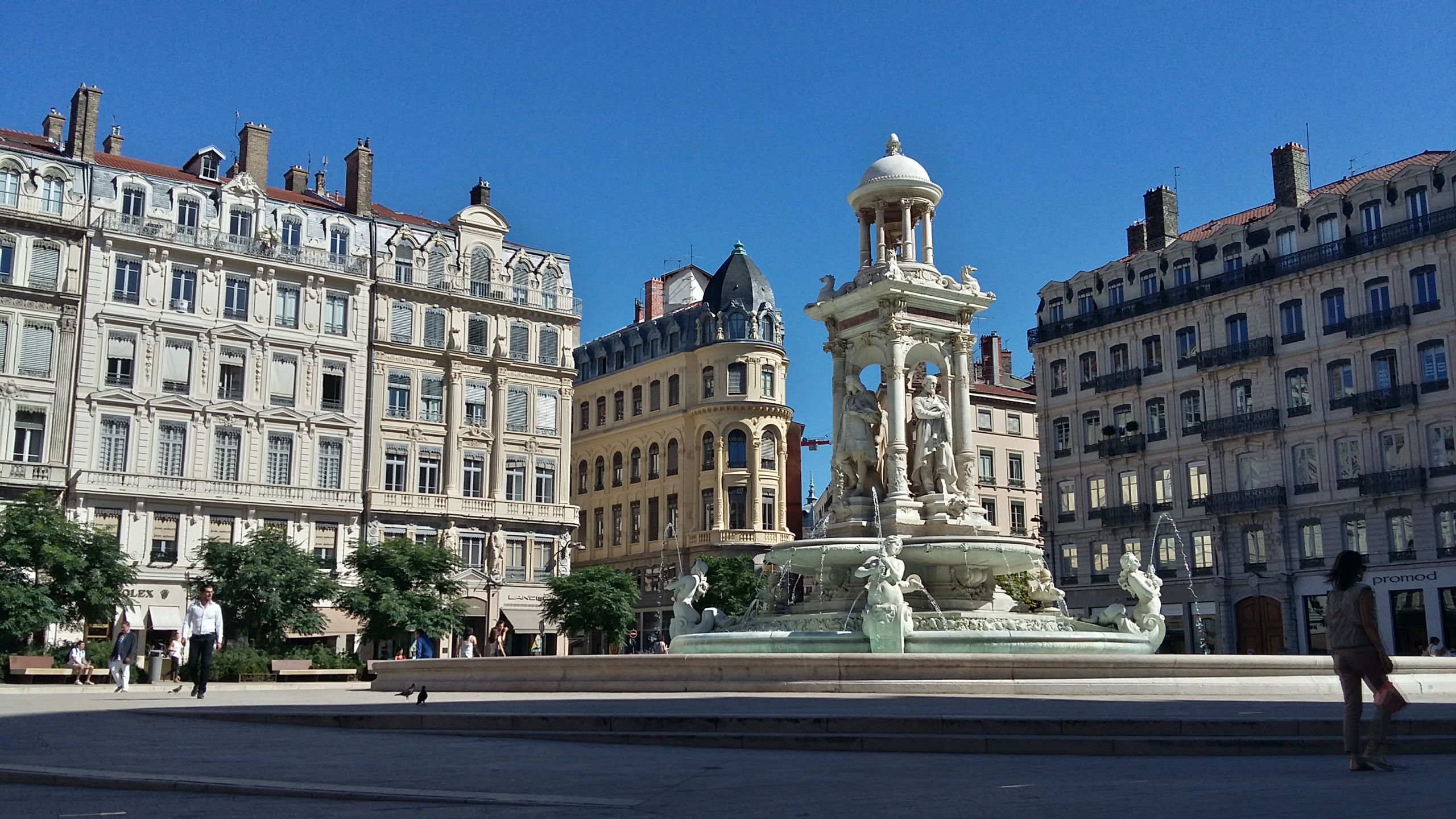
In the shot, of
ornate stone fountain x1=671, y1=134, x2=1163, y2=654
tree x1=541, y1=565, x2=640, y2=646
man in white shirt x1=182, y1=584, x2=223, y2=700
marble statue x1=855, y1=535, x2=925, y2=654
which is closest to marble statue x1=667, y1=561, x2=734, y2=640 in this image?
ornate stone fountain x1=671, y1=134, x2=1163, y2=654

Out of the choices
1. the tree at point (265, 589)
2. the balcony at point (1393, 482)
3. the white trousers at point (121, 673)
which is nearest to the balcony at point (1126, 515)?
the balcony at point (1393, 482)

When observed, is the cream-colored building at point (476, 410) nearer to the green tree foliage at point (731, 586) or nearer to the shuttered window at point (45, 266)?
the green tree foliage at point (731, 586)

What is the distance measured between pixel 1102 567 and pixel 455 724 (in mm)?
51694

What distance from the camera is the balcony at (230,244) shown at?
53688 millimetres

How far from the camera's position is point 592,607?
57.3m

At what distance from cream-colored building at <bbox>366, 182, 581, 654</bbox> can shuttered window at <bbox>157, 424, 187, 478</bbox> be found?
7.59 m

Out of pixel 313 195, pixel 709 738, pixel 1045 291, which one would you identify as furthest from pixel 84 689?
pixel 1045 291

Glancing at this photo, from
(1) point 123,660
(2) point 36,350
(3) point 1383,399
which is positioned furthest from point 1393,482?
(2) point 36,350

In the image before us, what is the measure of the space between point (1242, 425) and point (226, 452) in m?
40.5

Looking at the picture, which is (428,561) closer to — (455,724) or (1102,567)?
(1102,567)

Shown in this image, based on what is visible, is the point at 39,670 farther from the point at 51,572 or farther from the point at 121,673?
the point at 51,572

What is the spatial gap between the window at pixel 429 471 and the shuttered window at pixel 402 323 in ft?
16.0

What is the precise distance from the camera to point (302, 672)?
34156 millimetres

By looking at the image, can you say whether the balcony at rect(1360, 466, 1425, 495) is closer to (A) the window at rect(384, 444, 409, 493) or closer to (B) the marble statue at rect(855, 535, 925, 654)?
(B) the marble statue at rect(855, 535, 925, 654)
